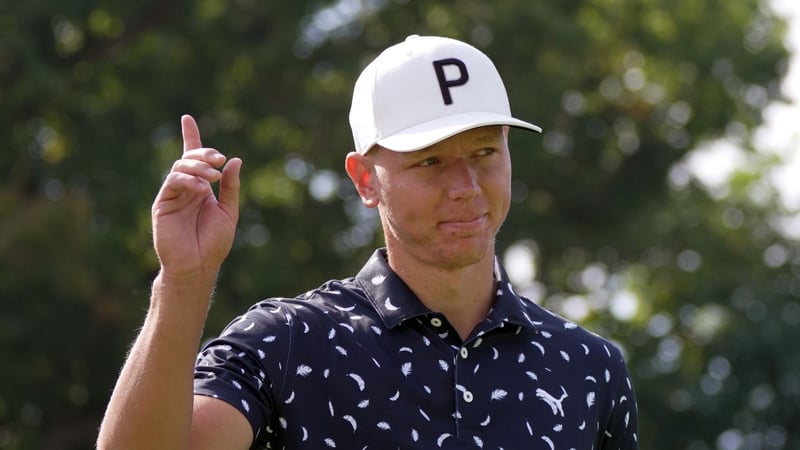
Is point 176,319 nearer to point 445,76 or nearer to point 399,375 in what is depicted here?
point 399,375

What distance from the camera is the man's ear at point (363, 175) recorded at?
3.82 metres

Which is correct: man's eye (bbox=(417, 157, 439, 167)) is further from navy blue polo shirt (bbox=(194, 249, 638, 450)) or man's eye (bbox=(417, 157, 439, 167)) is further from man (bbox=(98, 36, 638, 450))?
navy blue polo shirt (bbox=(194, 249, 638, 450))

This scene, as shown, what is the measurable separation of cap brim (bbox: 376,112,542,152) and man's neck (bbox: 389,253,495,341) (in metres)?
0.29

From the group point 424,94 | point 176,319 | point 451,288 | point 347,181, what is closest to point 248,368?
point 176,319

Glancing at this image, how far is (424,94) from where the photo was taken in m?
3.81

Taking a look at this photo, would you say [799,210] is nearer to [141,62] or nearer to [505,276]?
[141,62]

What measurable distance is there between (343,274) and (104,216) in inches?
122

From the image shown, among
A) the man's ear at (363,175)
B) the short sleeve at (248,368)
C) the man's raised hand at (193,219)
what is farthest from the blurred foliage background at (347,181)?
the man's raised hand at (193,219)

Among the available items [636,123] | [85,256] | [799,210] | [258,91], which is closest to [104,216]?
[85,256]

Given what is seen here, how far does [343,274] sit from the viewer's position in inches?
784

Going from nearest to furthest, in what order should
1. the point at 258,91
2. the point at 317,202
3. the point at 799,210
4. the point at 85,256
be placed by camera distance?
the point at 85,256
the point at 258,91
the point at 317,202
the point at 799,210

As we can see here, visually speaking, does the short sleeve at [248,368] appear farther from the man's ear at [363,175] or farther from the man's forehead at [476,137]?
the man's forehead at [476,137]

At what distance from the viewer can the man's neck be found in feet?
12.3

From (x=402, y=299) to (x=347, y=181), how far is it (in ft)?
58.8
